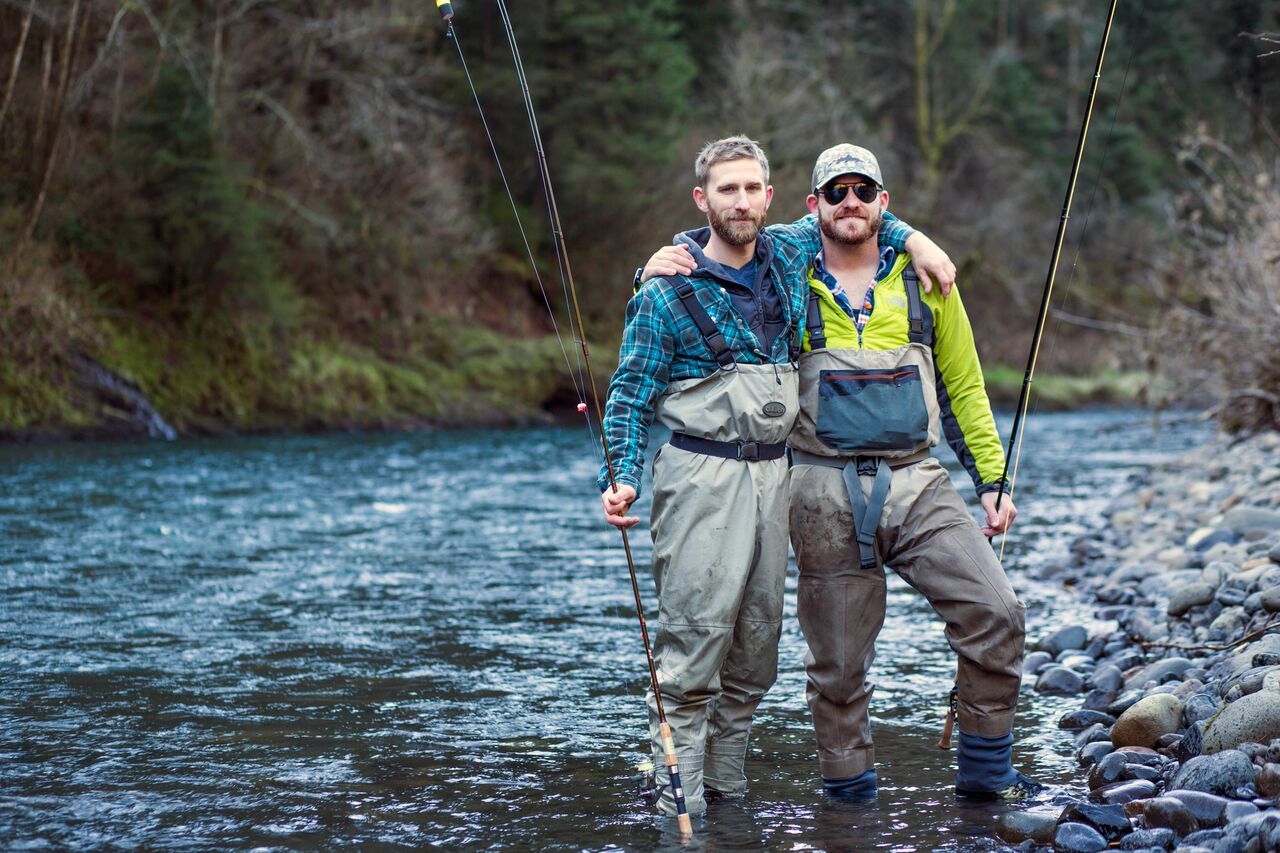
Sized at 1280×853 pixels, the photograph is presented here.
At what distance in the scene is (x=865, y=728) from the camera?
14.5 ft

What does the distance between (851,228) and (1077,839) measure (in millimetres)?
1901

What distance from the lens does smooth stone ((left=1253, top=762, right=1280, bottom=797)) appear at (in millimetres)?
3891

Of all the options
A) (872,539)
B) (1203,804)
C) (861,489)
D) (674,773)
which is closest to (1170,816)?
(1203,804)

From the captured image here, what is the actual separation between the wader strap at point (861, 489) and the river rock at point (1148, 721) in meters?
1.24

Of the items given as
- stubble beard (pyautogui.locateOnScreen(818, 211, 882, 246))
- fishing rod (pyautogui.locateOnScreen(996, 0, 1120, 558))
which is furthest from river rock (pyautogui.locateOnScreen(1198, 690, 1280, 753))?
stubble beard (pyautogui.locateOnScreen(818, 211, 882, 246))

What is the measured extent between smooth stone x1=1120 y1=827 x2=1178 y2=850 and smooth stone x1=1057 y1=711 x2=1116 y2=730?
1.53 m

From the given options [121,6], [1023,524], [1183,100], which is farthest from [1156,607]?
[1183,100]

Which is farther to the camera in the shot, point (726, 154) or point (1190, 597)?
point (1190, 597)

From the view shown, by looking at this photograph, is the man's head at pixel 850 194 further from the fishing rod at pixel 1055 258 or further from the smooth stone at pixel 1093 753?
the smooth stone at pixel 1093 753

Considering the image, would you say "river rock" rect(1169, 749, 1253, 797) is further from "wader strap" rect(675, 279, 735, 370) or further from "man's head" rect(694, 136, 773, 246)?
"man's head" rect(694, 136, 773, 246)

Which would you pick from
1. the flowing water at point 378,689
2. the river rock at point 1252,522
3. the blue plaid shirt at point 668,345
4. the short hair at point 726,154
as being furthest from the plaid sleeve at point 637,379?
the river rock at point 1252,522

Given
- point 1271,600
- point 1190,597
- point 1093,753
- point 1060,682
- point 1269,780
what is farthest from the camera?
point 1190,597

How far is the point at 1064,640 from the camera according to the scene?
21.9ft

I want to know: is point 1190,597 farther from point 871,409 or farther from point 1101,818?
point 871,409
